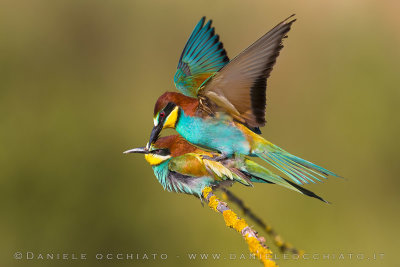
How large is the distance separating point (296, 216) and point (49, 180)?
1259 mm

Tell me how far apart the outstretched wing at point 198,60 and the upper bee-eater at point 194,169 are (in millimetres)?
195

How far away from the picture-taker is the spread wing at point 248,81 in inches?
49.1

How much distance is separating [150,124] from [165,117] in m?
1.17

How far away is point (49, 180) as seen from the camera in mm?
2520

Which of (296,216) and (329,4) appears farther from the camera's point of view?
(329,4)

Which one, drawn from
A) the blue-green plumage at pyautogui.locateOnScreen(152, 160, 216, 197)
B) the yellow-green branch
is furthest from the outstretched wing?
the yellow-green branch

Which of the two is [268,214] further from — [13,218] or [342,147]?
[13,218]

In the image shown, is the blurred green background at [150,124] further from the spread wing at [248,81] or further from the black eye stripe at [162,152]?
the spread wing at [248,81]

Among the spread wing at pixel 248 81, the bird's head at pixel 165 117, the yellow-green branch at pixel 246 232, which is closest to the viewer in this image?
the yellow-green branch at pixel 246 232

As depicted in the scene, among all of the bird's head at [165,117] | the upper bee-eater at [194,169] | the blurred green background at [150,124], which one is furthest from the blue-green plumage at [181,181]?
the blurred green background at [150,124]

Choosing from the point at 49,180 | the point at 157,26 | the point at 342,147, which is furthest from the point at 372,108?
the point at 49,180

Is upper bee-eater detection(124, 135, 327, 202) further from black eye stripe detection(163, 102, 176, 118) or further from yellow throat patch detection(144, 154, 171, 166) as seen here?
black eye stripe detection(163, 102, 176, 118)

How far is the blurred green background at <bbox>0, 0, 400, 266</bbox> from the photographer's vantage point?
2443mm

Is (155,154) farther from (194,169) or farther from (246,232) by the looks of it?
(246,232)
